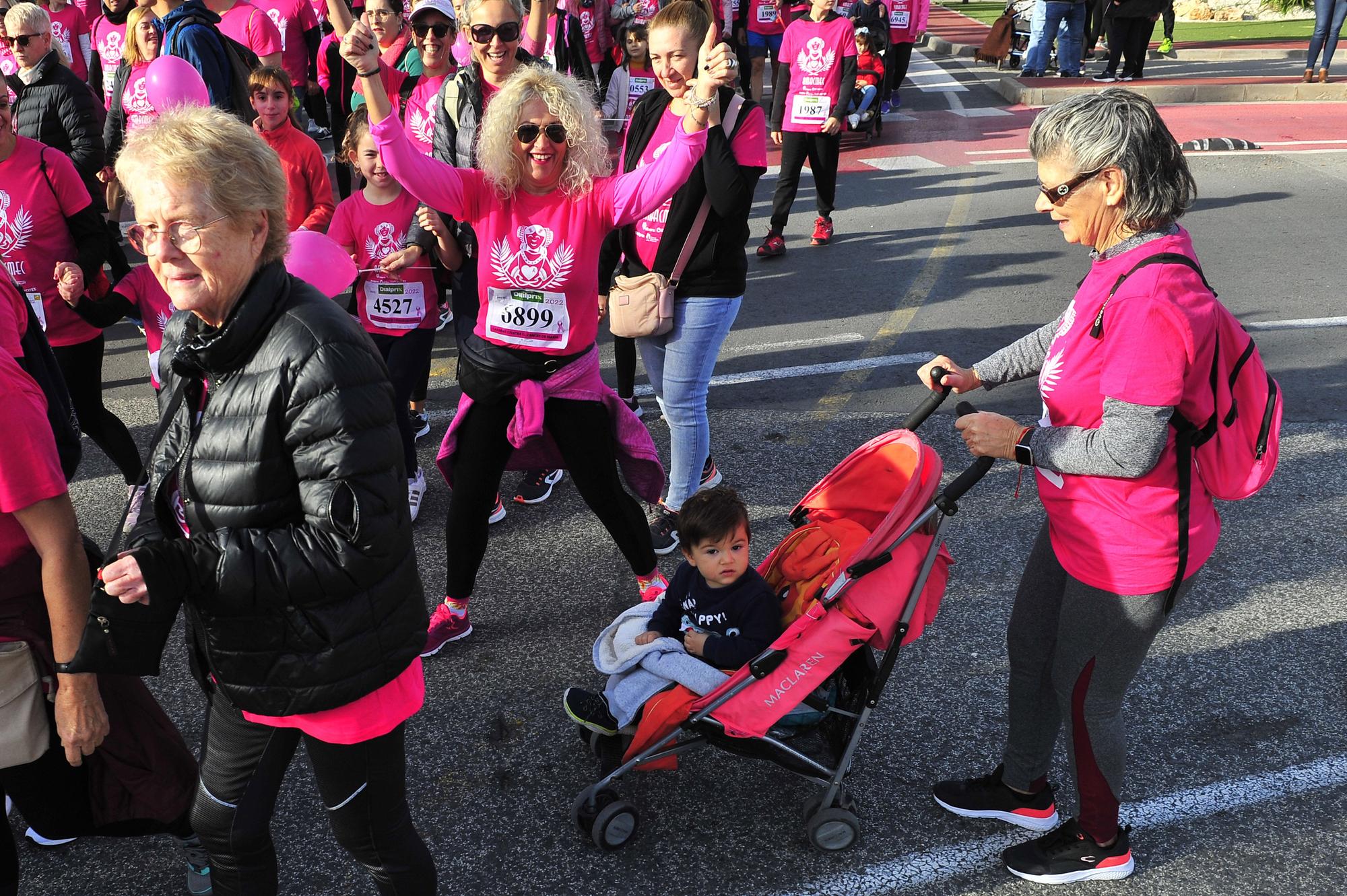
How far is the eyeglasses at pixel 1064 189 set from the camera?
2543 millimetres

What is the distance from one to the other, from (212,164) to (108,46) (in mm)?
7950

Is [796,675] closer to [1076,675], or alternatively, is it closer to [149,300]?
[1076,675]

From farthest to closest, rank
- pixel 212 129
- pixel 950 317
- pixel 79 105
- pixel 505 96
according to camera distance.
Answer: pixel 950 317, pixel 79 105, pixel 505 96, pixel 212 129

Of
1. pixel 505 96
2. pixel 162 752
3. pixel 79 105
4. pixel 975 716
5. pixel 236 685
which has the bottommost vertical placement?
pixel 975 716

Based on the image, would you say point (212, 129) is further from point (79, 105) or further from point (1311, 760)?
point (79, 105)

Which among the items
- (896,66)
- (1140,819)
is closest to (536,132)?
(1140,819)

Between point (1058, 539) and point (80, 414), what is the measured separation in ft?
14.4

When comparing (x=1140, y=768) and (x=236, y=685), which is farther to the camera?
(x=1140, y=768)

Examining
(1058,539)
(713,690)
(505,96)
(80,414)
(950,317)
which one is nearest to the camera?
(1058,539)

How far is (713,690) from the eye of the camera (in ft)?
10.3

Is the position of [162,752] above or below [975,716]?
above

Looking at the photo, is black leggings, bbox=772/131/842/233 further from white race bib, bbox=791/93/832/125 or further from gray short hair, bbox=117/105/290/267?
gray short hair, bbox=117/105/290/267

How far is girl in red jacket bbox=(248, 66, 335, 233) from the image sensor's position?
569 cm

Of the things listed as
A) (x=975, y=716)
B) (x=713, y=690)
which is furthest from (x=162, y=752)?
(x=975, y=716)
